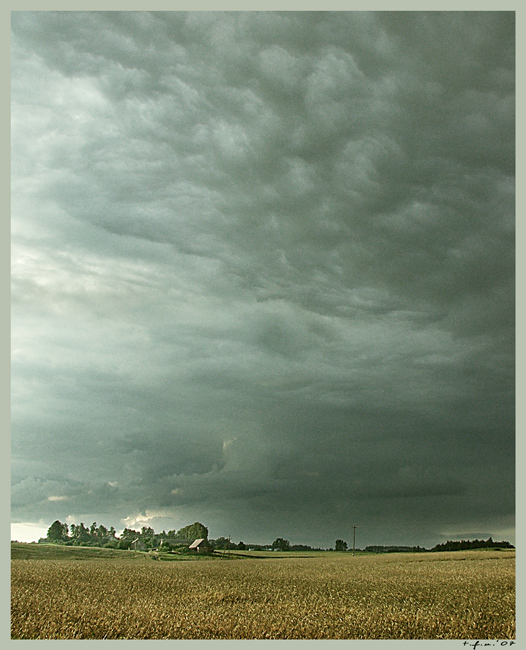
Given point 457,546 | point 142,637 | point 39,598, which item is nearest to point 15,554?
point 39,598

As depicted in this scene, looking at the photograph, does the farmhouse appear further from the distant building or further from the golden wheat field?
the golden wheat field

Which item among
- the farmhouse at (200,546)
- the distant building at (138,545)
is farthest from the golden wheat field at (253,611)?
the farmhouse at (200,546)

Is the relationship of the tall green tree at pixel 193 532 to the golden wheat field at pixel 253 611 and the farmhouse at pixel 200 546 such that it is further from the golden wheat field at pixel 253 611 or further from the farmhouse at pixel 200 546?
the golden wheat field at pixel 253 611

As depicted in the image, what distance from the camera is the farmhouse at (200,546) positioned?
7621 centimetres

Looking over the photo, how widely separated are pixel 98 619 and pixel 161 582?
13469mm

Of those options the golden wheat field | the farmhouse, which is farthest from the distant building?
the golden wheat field

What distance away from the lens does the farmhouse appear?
250 feet

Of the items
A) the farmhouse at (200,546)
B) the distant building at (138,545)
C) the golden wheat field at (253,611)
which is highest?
the golden wheat field at (253,611)

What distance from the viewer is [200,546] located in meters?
77.4

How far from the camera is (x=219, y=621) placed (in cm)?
1708

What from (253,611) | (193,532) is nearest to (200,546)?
(193,532)

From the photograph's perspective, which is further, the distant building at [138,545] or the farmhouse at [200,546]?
the farmhouse at [200,546]

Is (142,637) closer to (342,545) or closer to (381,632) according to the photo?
(381,632)

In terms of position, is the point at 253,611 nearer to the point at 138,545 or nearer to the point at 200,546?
the point at 138,545
